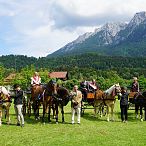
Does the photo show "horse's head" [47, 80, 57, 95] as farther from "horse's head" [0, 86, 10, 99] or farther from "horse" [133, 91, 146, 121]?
"horse" [133, 91, 146, 121]

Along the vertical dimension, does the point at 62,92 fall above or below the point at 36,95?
above

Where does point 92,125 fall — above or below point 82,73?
below

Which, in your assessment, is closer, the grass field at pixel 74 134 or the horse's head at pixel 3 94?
the grass field at pixel 74 134

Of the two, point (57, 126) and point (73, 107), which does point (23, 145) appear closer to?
point (57, 126)

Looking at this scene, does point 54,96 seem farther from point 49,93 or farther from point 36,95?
point 36,95

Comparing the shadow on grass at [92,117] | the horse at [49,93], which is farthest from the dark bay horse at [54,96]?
the shadow on grass at [92,117]

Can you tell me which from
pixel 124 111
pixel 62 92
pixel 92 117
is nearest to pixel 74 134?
pixel 62 92

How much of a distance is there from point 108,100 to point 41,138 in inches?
327

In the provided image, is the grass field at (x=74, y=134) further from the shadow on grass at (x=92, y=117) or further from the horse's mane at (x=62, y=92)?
the horse's mane at (x=62, y=92)

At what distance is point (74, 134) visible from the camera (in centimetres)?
1775

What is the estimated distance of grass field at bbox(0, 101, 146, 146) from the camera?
627 inches

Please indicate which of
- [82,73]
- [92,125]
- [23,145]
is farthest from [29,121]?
[82,73]

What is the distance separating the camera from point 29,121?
73.8 ft

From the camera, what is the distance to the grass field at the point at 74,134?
15931mm
